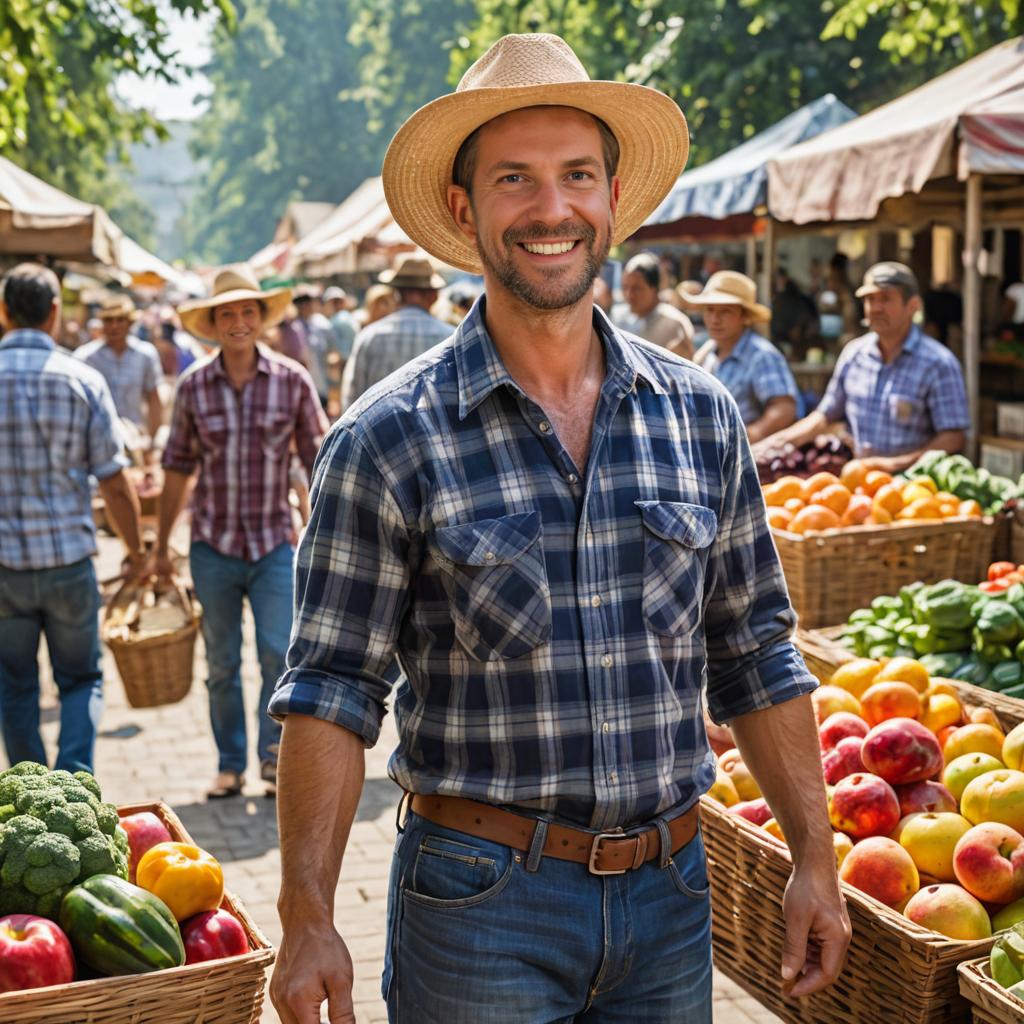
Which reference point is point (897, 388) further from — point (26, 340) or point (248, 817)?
point (26, 340)

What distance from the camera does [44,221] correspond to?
11.1m

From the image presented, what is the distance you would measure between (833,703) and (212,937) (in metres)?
2.12

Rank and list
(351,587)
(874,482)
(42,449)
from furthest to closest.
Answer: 1. (874,482)
2. (42,449)
3. (351,587)

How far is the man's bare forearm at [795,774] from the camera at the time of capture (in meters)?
2.66

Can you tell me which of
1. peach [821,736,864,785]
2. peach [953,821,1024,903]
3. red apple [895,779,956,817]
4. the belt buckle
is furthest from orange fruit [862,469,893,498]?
the belt buckle

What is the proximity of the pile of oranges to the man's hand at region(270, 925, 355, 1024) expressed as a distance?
4.35 m

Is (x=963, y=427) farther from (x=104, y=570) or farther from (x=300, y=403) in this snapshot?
(x=104, y=570)

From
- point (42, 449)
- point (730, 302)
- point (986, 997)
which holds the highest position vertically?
point (730, 302)

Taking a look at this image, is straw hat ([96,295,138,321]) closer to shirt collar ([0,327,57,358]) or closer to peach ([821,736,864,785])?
shirt collar ([0,327,57,358])

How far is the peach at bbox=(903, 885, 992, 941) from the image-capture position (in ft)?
10.9

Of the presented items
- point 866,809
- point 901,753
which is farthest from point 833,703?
point 866,809

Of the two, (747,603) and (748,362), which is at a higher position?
(748,362)

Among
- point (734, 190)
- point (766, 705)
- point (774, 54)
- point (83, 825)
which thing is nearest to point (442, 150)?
point (766, 705)

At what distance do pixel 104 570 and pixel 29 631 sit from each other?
674 cm
